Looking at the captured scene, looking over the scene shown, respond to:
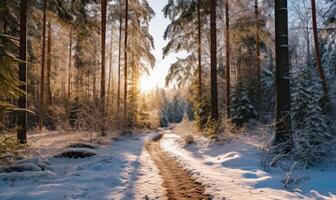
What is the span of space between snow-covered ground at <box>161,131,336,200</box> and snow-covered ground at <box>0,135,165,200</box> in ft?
3.92

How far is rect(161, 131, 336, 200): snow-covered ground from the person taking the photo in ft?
20.9

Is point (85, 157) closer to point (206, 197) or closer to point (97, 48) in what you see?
point (206, 197)

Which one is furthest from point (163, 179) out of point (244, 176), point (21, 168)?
point (21, 168)

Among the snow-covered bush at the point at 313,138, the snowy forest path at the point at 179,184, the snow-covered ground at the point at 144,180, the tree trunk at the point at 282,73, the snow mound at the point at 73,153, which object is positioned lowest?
the snowy forest path at the point at 179,184

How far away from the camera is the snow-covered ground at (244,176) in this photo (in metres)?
6.36

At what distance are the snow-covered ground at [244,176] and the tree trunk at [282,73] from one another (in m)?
1.21

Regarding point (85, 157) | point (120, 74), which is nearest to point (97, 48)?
point (120, 74)

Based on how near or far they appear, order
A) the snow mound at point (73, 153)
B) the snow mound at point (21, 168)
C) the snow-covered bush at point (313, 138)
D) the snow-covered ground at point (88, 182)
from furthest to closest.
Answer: the snow mound at point (73, 153) → the snow-covered bush at point (313, 138) → the snow mound at point (21, 168) → the snow-covered ground at point (88, 182)

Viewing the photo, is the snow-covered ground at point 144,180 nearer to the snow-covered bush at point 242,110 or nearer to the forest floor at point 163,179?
the forest floor at point 163,179

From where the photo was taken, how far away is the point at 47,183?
7.21 meters

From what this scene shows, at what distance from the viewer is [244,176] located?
787 centimetres

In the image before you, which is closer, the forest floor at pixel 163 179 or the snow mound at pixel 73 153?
the forest floor at pixel 163 179

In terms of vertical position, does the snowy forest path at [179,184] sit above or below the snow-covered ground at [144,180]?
below

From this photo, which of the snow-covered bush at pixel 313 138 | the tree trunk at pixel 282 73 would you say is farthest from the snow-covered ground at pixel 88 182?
the snow-covered bush at pixel 313 138
